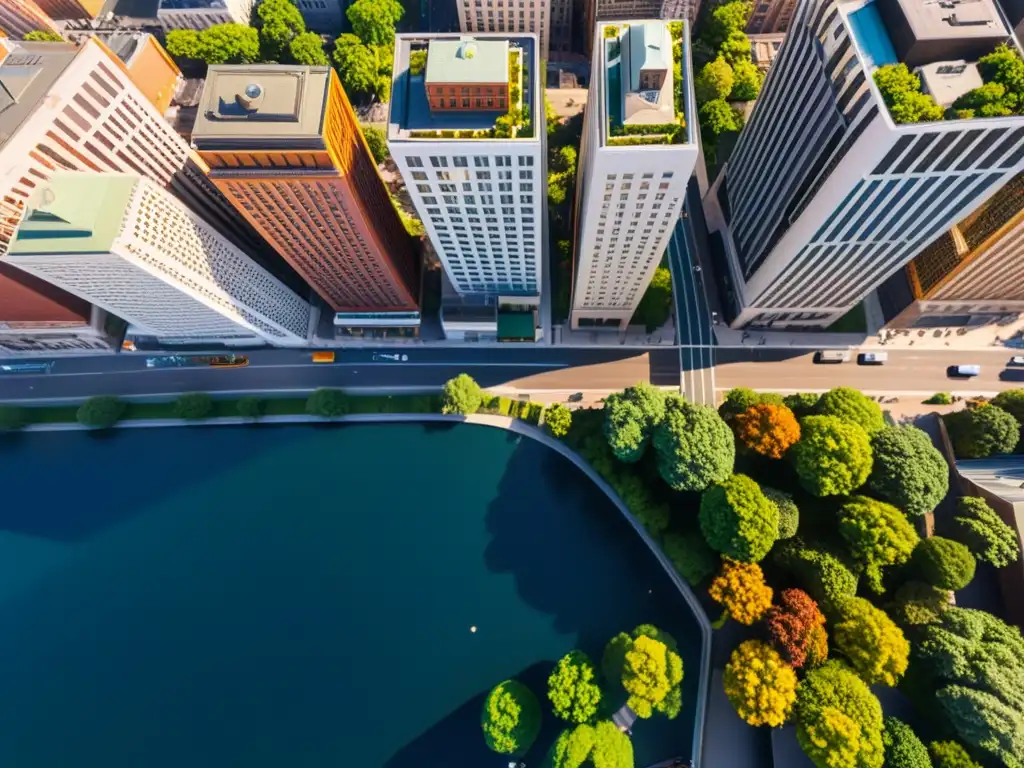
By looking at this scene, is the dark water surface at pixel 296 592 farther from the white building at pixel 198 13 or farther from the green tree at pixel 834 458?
the white building at pixel 198 13

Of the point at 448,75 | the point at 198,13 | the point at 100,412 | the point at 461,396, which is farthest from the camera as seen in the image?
the point at 198,13

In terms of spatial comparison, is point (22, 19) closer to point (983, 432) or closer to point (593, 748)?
point (593, 748)

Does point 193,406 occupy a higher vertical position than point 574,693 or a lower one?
higher

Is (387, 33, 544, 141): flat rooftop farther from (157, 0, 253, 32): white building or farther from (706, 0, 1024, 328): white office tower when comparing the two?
(157, 0, 253, 32): white building

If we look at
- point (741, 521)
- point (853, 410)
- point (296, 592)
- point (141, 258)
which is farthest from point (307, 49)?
point (853, 410)

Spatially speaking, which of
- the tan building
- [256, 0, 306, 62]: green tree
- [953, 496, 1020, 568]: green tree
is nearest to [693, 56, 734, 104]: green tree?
the tan building

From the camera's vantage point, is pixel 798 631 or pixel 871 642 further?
pixel 798 631

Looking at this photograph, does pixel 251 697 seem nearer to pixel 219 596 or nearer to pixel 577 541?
pixel 219 596

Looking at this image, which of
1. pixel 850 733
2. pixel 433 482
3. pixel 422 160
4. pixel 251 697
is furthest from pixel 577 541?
pixel 422 160
